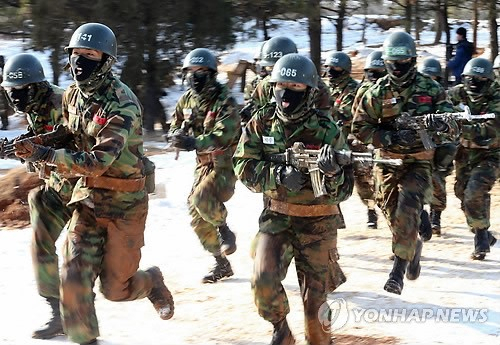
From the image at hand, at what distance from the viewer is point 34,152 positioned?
571 cm

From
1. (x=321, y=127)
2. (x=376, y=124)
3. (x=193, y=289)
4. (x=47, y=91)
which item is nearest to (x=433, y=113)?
(x=376, y=124)

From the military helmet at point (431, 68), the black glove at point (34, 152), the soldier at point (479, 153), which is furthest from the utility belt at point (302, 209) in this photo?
the military helmet at point (431, 68)

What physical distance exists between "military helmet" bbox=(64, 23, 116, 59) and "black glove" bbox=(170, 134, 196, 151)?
173 centimetres

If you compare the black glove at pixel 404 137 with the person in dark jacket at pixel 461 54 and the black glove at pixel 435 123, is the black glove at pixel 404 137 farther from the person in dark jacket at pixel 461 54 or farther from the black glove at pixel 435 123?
the person in dark jacket at pixel 461 54

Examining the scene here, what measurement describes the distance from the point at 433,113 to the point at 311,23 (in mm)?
13096

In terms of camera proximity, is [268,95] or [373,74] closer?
[268,95]

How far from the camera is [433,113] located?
7.86m

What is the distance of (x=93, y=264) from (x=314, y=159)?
1.70 meters

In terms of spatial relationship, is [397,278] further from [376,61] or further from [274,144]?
[376,61]

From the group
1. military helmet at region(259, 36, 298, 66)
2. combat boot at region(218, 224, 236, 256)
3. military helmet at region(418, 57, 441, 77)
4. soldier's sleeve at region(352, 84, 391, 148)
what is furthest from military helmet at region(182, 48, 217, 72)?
military helmet at region(418, 57, 441, 77)

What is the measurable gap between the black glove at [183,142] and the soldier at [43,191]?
1.27 metres

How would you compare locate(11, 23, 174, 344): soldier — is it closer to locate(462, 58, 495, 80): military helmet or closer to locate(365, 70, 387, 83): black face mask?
locate(462, 58, 495, 80): military helmet

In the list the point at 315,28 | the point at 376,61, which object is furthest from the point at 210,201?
the point at 315,28

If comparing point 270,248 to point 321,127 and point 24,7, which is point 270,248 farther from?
point 24,7
